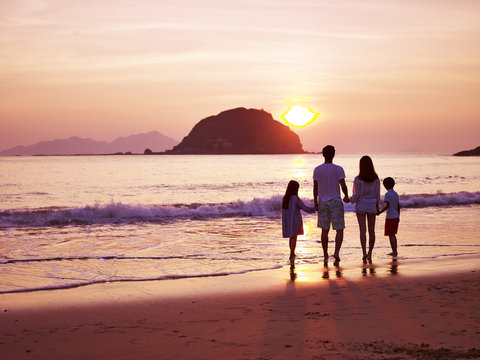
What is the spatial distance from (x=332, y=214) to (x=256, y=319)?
156 inches

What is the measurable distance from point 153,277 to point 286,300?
9.57 ft

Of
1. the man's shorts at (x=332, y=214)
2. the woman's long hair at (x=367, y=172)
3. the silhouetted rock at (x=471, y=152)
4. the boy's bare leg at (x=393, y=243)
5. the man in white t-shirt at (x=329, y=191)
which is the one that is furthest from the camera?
the silhouetted rock at (x=471, y=152)

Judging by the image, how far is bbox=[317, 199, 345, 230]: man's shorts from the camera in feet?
31.9

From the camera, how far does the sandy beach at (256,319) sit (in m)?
5.08

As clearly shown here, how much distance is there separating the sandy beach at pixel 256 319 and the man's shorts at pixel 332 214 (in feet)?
3.70

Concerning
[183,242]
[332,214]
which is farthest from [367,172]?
[183,242]

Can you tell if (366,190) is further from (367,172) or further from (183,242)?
(183,242)

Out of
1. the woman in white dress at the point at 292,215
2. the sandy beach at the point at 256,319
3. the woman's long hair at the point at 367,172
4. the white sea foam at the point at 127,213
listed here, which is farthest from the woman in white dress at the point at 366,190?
the white sea foam at the point at 127,213

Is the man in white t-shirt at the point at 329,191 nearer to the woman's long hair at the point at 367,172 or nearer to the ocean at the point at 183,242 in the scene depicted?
the woman's long hair at the point at 367,172

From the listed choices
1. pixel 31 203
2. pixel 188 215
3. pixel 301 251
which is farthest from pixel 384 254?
pixel 31 203

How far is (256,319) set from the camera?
6230 millimetres

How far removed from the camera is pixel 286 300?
7.16 metres

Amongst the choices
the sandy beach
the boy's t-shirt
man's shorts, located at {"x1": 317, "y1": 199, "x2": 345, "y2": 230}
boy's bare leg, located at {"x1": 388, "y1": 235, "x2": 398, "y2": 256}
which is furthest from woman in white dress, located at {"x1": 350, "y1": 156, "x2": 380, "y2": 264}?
the sandy beach

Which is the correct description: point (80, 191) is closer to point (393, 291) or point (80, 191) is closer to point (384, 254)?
point (384, 254)
